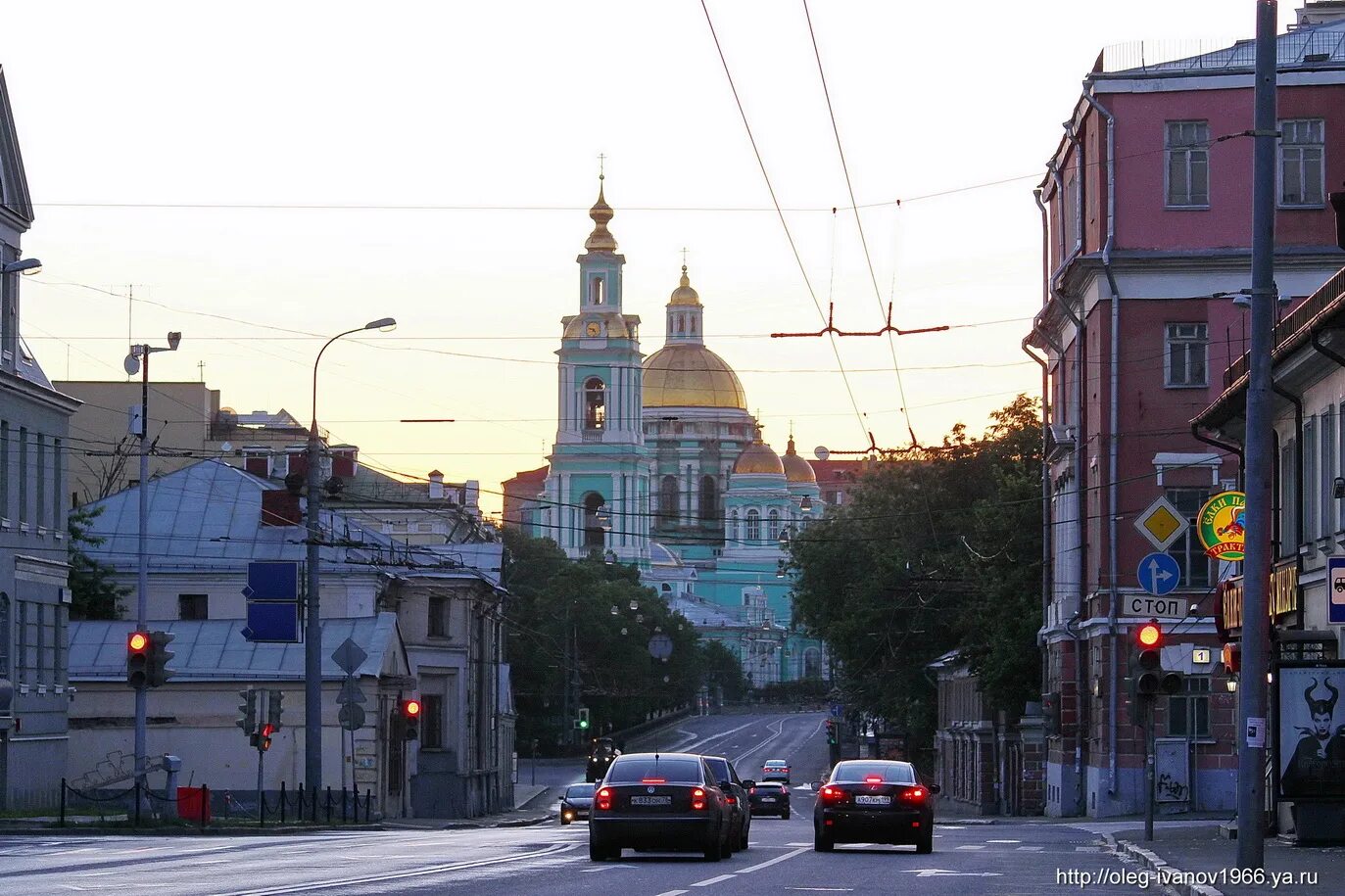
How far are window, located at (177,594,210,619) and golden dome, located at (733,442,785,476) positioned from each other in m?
133

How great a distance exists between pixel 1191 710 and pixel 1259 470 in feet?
94.2

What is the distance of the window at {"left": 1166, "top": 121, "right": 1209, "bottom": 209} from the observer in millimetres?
46500

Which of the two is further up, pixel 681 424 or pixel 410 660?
pixel 681 424

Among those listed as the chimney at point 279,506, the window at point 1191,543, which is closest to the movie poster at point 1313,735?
the window at point 1191,543

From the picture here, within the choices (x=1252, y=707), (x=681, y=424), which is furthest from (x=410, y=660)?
(x=681, y=424)

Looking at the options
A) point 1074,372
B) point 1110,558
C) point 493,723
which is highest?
point 1074,372

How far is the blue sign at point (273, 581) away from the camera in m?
55.2

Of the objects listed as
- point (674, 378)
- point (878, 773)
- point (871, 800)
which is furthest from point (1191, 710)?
point (674, 378)

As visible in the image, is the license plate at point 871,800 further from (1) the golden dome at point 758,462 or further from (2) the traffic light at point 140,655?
(1) the golden dome at point 758,462

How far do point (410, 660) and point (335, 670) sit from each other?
661cm

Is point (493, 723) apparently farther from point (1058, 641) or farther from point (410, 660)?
point (1058, 641)

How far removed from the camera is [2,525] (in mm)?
45438

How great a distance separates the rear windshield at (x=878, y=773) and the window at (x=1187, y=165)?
21.2 metres

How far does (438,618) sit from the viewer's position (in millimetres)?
67812
